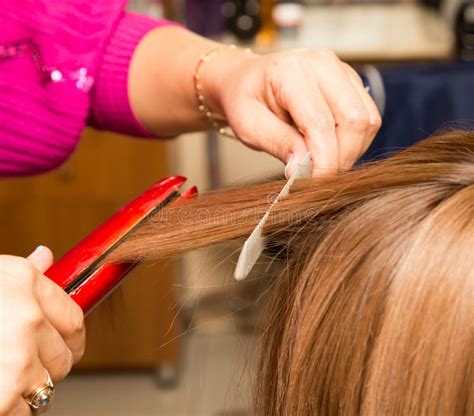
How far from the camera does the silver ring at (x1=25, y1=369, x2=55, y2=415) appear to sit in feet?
2.00

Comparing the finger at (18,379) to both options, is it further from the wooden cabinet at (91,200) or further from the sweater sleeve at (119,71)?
the wooden cabinet at (91,200)

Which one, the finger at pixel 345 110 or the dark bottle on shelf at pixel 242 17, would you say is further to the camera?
the dark bottle on shelf at pixel 242 17

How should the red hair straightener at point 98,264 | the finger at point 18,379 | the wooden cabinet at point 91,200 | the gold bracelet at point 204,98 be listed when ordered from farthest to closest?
the wooden cabinet at point 91,200, the gold bracelet at point 204,98, the red hair straightener at point 98,264, the finger at point 18,379

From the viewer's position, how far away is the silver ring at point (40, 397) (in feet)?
2.00

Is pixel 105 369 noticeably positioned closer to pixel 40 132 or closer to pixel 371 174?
pixel 40 132

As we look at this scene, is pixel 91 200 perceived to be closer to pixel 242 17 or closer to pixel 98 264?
pixel 242 17

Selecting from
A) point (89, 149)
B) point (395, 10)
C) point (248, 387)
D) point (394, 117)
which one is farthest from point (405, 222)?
point (395, 10)

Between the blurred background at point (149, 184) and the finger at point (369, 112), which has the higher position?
the finger at point (369, 112)

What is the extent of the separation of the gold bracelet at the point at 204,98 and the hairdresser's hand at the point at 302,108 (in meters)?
0.06

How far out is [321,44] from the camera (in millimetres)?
2359

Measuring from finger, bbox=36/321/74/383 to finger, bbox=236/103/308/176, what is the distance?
11.0 inches

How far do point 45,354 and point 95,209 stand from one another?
159cm

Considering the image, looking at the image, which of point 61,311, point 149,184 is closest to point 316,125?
point 61,311

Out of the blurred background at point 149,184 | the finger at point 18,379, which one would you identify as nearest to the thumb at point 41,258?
the finger at point 18,379
